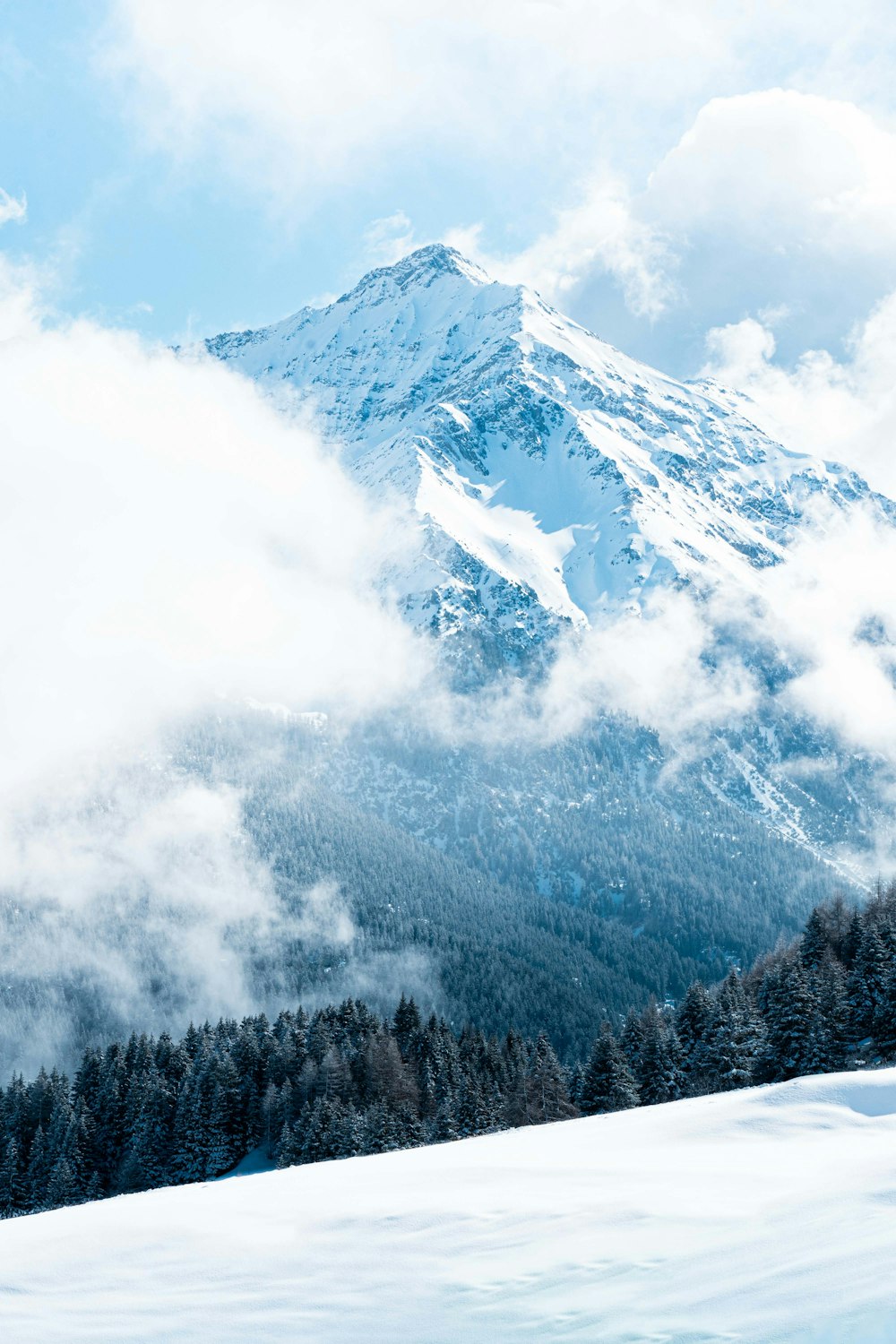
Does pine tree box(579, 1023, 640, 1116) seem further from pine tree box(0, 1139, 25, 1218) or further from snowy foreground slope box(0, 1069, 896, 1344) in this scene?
pine tree box(0, 1139, 25, 1218)

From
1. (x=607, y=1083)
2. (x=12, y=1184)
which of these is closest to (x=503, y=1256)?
(x=607, y=1083)

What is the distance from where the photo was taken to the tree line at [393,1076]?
197 feet

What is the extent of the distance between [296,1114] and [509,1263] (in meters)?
65.1

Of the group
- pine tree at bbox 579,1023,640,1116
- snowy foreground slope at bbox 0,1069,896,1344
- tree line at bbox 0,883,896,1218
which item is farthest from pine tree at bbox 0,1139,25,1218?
snowy foreground slope at bbox 0,1069,896,1344

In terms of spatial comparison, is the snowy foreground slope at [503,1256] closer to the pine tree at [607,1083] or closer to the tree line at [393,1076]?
the tree line at [393,1076]

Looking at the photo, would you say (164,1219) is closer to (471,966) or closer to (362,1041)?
(362,1041)

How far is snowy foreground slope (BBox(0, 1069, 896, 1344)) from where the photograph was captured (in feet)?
41.8

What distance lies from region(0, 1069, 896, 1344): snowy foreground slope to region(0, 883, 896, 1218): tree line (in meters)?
36.6

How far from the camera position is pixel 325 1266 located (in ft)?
55.0

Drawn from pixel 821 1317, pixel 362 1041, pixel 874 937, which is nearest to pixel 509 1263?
pixel 821 1317

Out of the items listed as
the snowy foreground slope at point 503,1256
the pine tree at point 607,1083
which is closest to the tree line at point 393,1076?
the pine tree at point 607,1083

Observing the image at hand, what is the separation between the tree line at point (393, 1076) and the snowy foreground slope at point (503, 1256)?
36571 millimetres

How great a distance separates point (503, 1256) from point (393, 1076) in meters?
59.4

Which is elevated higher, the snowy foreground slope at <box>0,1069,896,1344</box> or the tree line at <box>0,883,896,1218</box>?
the tree line at <box>0,883,896,1218</box>
